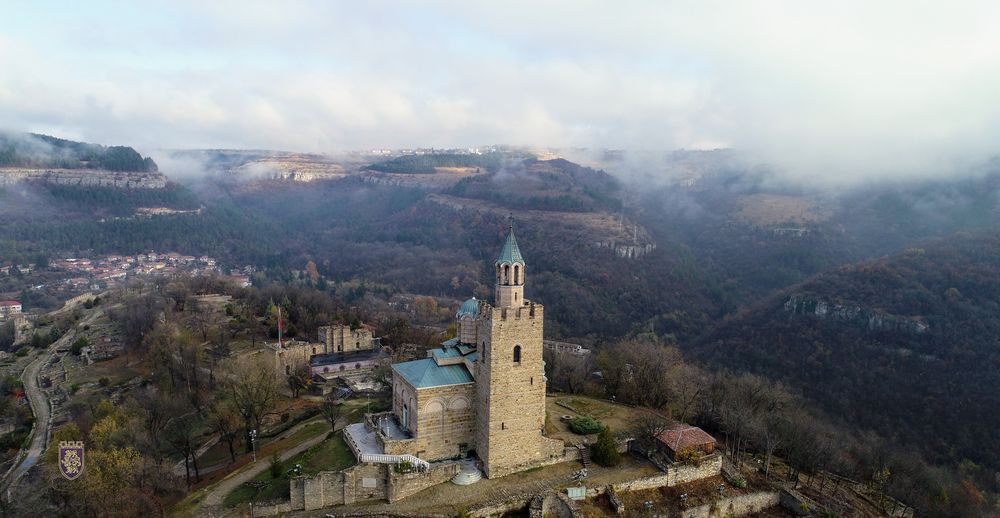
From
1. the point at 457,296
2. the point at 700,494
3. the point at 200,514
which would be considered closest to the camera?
the point at 200,514

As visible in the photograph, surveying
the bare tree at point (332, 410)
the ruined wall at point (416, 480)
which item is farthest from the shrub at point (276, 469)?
the ruined wall at point (416, 480)

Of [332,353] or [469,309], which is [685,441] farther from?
[332,353]

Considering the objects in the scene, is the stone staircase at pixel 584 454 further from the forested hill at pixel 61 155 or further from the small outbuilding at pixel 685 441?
the forested hill at pixel 61 155

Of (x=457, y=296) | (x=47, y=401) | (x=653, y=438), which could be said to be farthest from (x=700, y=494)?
(x=457, y=296)

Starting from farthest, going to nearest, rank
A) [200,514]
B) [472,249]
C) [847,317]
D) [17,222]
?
1. [472,249]
2. [17,222]
3. [847,317]
4. [200,514]

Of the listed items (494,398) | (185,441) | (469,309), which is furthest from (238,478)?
(469,309)

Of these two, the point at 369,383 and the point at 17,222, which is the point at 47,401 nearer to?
the point at 369,383
